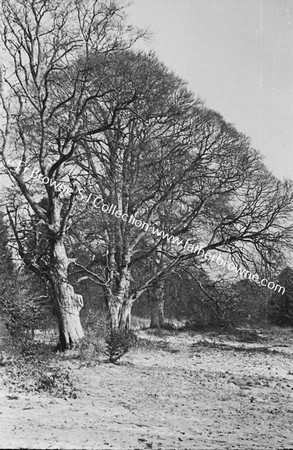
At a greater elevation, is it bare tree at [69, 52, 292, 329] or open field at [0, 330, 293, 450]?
bare tree at [69, 52, 292, 329]

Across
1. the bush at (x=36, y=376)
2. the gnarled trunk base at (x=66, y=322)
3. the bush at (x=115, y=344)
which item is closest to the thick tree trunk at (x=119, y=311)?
the gnarled trunk base at (x=66, y=322)

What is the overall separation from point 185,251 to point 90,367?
25.8ft

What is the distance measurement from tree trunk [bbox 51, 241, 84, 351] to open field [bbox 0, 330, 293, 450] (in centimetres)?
139

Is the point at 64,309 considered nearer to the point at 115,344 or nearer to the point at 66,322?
the point at 66,322

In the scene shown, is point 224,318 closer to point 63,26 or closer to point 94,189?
point 94,189

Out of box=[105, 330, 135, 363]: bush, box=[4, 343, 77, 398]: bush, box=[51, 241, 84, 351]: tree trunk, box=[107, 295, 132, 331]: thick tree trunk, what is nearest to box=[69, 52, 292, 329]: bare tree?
box=[107, 295, 132, 331]: thick tree trunk

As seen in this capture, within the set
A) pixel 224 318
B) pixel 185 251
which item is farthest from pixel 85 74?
pixel 224 318

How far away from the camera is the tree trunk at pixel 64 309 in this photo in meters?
11.0

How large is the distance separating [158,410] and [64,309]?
529 centimetres

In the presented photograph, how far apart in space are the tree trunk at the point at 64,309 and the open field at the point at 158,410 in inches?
54.8

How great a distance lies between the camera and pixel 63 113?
13.2m

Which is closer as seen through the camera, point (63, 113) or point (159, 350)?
point (63, 113)

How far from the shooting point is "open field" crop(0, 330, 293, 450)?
14.9 feet

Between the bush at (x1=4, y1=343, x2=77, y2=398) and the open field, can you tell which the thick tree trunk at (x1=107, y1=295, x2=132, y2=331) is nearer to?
the open field
